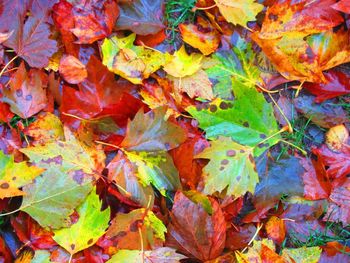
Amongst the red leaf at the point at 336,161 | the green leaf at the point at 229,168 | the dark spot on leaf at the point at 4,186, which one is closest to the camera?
the dark spot on leaf at the point at 4,186

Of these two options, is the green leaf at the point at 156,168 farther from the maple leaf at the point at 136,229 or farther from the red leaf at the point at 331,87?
the red leaf at the point at 331,87

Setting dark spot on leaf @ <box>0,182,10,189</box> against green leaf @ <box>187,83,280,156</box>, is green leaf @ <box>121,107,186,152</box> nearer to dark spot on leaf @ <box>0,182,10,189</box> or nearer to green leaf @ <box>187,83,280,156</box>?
green leaf @ <box>187,83,280,156</box>

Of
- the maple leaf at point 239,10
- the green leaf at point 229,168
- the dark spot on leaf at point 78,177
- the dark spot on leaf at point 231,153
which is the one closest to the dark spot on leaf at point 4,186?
the dark spot on leaf at point 78,177

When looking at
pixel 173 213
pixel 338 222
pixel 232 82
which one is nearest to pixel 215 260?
pixel 173 213

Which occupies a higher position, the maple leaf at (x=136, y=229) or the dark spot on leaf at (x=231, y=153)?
the dark spot on leaf at (x=231, y=153)

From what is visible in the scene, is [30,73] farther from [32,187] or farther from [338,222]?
[338,222]
